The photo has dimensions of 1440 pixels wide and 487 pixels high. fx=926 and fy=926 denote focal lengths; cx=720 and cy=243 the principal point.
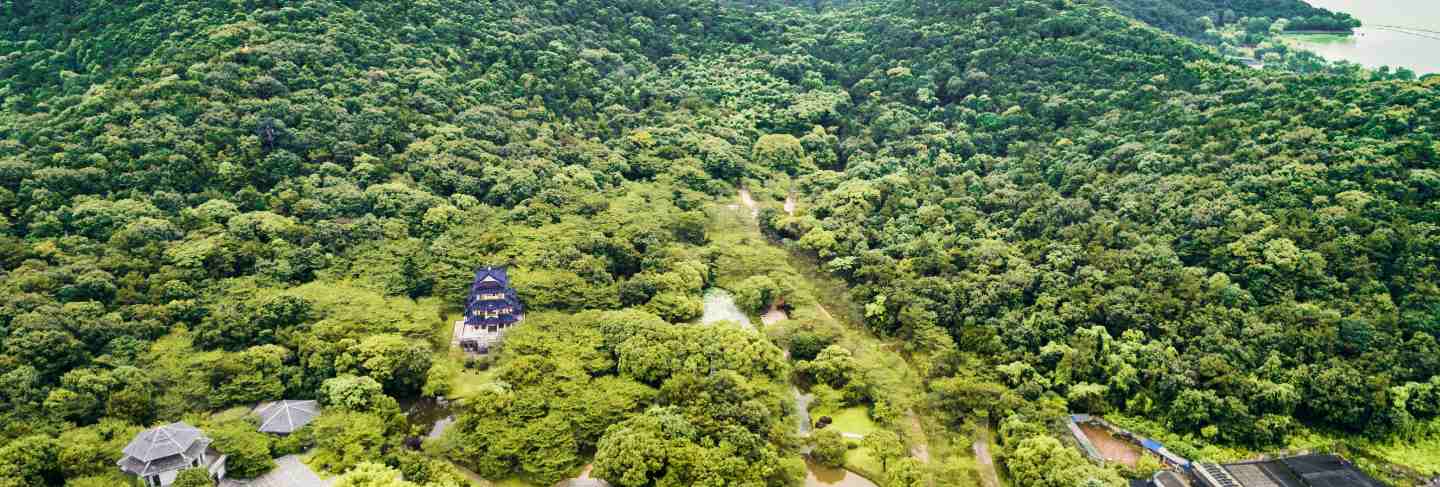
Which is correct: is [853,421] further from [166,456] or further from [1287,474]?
[166,456]

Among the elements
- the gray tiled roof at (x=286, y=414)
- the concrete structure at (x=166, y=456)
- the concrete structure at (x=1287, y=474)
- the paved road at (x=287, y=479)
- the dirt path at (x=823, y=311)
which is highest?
the concrete structure at (x=166, y=456)

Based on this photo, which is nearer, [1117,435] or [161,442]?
[161,442]

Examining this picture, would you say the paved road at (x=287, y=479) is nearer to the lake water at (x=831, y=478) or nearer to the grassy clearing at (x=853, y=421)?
the lake water at (x=831, y=478)

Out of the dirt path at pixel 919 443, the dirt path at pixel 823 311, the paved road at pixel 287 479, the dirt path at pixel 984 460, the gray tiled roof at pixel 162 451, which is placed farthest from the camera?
the dirt path at pixel 823 311

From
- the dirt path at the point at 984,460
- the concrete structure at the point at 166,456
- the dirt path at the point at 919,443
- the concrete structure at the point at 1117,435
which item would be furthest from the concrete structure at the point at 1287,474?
the concrete structure at the point at 166,456

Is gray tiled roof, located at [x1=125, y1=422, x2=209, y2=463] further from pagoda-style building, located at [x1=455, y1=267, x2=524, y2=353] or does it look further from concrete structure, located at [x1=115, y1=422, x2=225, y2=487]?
pagoda-style building, located at [x1=455, y1=267, x2=524, y2=353]

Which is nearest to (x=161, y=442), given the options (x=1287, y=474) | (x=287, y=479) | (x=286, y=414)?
(x=287, y=479)

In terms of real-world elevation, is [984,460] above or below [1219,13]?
below
